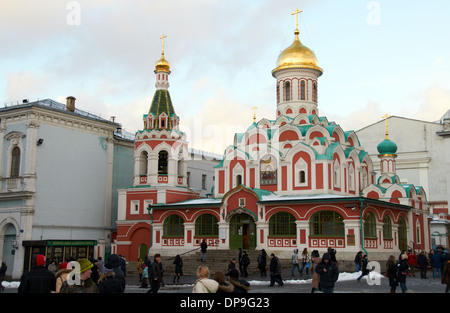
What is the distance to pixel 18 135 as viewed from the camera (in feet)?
107

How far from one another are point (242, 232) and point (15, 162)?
14.2 metres

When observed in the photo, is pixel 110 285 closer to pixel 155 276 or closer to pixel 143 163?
pixel 155 276

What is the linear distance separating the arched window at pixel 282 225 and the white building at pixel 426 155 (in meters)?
19.7

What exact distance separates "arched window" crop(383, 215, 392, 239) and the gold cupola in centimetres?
1079

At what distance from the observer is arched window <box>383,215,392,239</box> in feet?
101

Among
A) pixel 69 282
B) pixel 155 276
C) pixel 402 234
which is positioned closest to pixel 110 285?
pixel 69 282

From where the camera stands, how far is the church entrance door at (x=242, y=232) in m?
30.8

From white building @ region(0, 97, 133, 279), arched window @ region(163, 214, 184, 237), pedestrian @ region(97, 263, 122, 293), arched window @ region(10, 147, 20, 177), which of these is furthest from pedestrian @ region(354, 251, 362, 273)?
arched window @ region(10, 147, 20, 177)

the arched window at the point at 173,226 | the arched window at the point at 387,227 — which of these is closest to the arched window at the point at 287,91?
the arched window at the point at 387,227

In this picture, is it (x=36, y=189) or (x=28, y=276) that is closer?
(x=28, y=276)

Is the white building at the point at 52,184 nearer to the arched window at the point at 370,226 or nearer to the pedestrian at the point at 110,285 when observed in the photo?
the arched window at the point at 370,226
